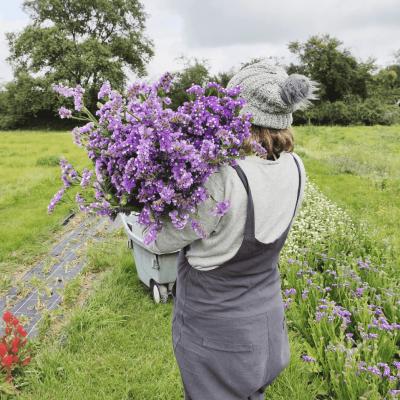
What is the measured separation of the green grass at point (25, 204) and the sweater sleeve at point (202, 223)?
13.0 ft

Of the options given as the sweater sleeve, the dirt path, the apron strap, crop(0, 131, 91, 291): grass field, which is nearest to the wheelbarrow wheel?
the dirt path

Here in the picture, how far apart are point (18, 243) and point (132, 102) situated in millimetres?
4673

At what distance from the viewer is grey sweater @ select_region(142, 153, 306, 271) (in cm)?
112

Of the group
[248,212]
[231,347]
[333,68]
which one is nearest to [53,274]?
[231,347]

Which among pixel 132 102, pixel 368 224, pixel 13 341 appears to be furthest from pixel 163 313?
pixel 368 224

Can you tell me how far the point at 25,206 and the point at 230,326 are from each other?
6311 millimetres

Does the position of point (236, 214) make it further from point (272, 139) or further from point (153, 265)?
point (153, 265)

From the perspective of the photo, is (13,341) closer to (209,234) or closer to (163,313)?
(163,313)

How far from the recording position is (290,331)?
291 cm

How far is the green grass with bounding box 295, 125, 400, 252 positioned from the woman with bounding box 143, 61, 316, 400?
3407 mm

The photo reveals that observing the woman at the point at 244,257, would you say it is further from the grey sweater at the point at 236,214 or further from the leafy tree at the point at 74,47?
the leafy tree at the point at 74,47

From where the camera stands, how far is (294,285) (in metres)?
3.31

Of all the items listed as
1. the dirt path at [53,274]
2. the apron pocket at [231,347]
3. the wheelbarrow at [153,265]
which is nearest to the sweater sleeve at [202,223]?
the apron pocket at [231,347]

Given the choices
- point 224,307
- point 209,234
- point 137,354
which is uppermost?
point 209,234
